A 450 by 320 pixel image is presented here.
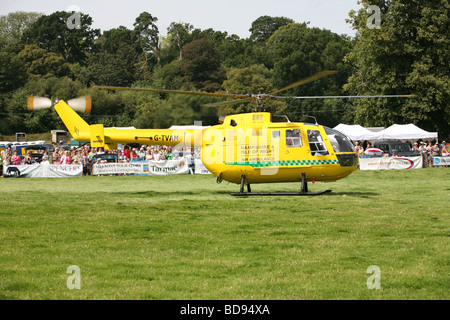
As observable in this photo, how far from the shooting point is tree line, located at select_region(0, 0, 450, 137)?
40878 mm

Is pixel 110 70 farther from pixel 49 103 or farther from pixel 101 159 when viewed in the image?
pixel 49 103

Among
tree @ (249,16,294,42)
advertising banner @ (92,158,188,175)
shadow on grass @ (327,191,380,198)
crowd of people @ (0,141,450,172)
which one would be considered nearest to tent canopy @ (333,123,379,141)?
crowd of people @ (0,141,450,172)

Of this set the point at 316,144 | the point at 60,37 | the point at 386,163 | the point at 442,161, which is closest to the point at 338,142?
the point at 316,144

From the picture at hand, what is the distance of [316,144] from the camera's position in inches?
768

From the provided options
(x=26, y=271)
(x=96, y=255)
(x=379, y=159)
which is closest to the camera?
(x=26, y=271)

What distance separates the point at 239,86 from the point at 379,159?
34814 mm

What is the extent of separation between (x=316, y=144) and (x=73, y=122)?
32.0ft

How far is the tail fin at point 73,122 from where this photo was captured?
22344 mm

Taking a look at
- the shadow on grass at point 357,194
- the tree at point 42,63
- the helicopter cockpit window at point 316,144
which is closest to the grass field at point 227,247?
the shadow on grass at point 357,194

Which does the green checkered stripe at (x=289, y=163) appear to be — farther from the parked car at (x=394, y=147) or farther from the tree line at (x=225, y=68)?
the parked car at (x=394, y=147)

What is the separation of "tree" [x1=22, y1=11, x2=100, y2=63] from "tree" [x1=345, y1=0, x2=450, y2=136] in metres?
51.7

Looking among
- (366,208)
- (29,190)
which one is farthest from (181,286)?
(29,190)

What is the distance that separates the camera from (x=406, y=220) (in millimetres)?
13945

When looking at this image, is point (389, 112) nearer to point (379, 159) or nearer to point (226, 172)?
point (379, 159)
